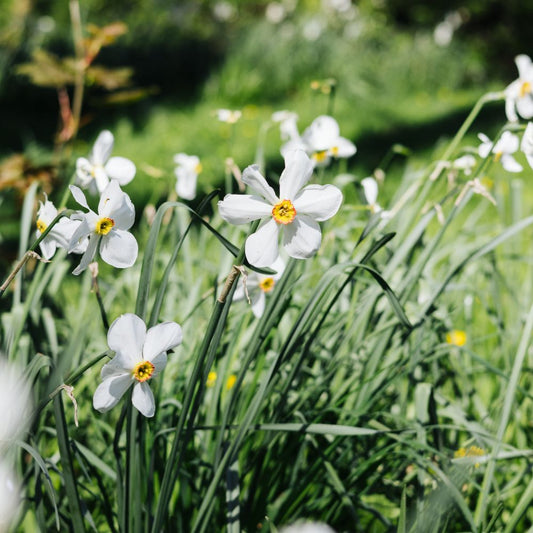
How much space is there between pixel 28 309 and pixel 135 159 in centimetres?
283

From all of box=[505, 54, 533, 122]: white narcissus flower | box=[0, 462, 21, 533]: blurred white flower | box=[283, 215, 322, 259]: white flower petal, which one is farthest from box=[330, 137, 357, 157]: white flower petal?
box=[0, 462, 21, 533]: blurred white flower

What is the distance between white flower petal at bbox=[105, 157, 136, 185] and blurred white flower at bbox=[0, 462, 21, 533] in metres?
0.48

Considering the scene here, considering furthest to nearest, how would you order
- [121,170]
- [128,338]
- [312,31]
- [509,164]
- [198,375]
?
1. [312,31]
2. [509,164]
3. [121,170]
4. [198,375]
5. [128,338]

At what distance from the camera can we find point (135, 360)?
2.55 ft

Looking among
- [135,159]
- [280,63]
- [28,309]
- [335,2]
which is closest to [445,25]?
[335,2]

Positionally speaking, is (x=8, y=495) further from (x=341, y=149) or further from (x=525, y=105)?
(x=525, y=105)

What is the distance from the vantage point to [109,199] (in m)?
0.79

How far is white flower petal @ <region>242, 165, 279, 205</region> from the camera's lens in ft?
2.48

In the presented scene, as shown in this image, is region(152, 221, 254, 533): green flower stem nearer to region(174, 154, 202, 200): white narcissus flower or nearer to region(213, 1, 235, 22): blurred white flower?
region(174, 154, 202, 200): white narcissus flower

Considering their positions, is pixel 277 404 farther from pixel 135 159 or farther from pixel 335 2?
pixel 335 2

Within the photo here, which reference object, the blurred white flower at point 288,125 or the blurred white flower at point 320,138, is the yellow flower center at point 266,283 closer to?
the blurred white flower at point 320,138

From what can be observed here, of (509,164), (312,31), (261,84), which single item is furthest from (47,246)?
(312,31)

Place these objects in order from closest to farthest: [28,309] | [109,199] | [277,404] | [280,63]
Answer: [109,199], [277,404], [28,309], [280,63]

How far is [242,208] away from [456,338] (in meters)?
1.20
